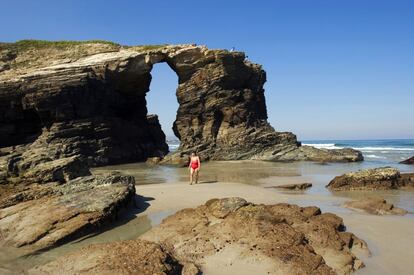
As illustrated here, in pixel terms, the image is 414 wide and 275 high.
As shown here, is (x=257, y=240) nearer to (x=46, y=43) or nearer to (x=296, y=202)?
(x=296, y=202)

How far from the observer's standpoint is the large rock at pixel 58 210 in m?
8.24

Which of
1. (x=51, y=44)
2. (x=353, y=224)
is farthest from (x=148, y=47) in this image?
(x=353, y=224)

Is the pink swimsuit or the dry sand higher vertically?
the pink swimsuit

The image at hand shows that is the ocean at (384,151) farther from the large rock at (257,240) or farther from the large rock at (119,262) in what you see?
the large rock at (119,262)

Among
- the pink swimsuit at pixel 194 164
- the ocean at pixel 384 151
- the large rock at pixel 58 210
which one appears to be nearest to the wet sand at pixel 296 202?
the large rock at pixel 58 210

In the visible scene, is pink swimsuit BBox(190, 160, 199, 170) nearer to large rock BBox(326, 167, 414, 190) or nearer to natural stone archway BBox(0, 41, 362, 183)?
large rock BBox(326, 167, 414, 190)

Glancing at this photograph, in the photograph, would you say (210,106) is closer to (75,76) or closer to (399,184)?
(75,76)

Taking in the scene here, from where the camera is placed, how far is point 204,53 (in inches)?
1522

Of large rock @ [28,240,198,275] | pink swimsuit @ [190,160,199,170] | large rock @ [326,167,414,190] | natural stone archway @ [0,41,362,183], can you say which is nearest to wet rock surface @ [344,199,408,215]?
large rock @ [326,167,414,190]

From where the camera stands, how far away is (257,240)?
706 centimetres

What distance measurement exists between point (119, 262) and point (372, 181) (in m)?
12.0

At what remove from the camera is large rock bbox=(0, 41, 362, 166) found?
1337 inches

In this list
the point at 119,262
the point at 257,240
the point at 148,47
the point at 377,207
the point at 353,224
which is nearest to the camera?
the point at 119,262

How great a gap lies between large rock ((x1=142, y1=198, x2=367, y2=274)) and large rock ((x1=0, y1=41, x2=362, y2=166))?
85.6 ft
